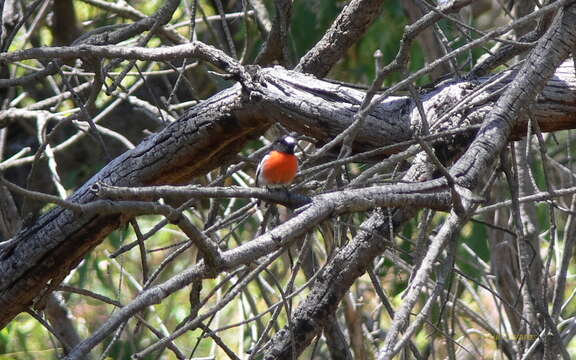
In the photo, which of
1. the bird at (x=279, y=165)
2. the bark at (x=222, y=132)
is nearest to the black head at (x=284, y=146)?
the bird at (x=279, y=165)

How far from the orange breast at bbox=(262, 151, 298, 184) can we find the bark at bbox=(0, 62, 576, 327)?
2.69ft

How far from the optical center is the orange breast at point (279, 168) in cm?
433

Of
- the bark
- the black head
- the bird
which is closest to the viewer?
the bark

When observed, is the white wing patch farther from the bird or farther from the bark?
the bark

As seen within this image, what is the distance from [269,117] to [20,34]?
350cm

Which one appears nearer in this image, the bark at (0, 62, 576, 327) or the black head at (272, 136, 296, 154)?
the bark at (0, 62, 576, 327)

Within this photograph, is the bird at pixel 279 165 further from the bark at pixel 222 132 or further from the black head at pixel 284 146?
the bark at pixel 222 132

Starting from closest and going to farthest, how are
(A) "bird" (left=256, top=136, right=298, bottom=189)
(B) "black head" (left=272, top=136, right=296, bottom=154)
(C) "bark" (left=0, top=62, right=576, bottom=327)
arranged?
(C) "bark" (left=0, top=62, right=576, bottom=327) < (B) "black head" (left=272, top=136, right=296, bottom=154) < (A) "bird" (left=256, top=136, right=298, bottom=189)

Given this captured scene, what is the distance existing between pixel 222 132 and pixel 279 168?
3.46 ft

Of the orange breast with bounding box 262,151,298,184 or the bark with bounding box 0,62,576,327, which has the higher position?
the bark with bounding box 0,62,576,327

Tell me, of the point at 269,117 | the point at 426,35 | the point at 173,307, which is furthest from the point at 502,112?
the point at 173,307

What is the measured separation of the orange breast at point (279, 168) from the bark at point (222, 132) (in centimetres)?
82

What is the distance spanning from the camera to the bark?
10.2 feet

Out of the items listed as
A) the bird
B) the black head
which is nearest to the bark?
the black head
